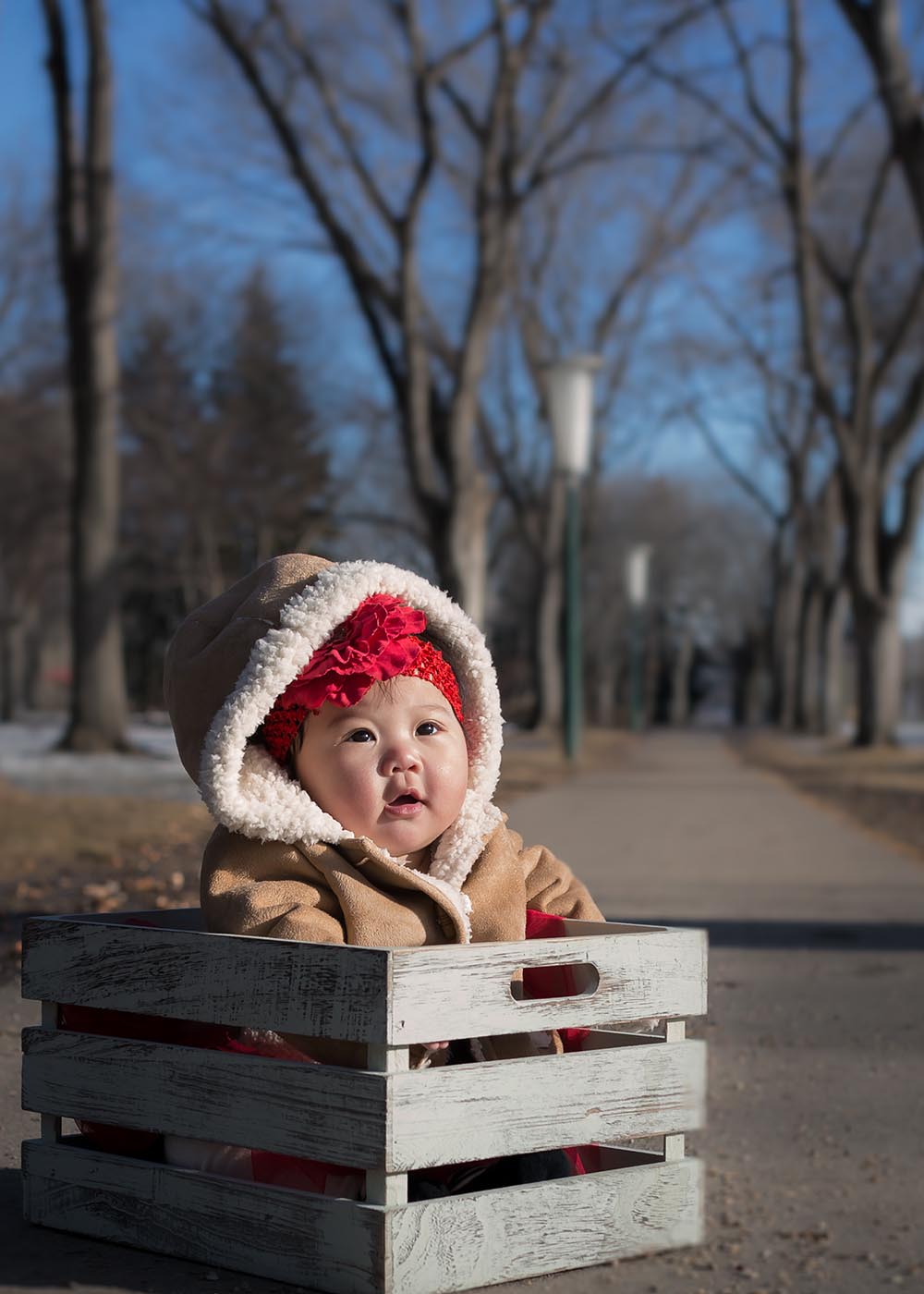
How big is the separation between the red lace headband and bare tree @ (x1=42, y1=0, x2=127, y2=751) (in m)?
16.3

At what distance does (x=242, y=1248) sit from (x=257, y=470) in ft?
107

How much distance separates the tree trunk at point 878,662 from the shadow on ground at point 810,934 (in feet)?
62.5

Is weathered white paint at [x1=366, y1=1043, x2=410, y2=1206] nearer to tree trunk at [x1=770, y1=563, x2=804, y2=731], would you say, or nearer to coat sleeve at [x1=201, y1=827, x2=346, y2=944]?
coat sleeve at [x1=201, y1=827, x2=346, y2=944]

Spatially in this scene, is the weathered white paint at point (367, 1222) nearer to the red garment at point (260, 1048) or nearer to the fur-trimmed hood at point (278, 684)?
the red garment at point (260, 1048)

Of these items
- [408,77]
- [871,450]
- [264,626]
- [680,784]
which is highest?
[408,77]

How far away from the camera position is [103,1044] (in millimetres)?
2965

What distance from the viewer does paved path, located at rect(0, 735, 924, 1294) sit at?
281 cm

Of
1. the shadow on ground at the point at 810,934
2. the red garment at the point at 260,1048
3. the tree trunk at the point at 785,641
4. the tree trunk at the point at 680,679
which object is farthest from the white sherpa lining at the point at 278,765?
the tree trunk at the point at 680,679

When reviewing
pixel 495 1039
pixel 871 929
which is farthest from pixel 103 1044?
pixel 871 929

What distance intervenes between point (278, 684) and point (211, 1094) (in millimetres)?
739

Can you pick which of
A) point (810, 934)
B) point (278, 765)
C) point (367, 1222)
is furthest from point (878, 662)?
point (367, 1222)

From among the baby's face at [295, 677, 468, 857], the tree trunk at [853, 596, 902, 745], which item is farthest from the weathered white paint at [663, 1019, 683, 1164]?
the tree trunk at [853, 596, 902, 745]

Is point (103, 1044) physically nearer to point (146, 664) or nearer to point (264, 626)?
point (264, 626)

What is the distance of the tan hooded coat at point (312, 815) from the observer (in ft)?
9.54
